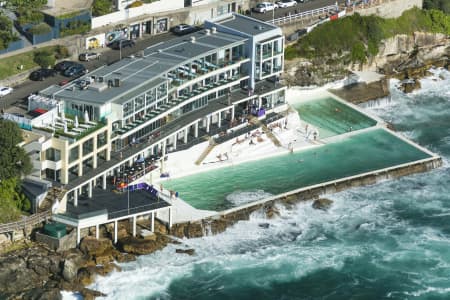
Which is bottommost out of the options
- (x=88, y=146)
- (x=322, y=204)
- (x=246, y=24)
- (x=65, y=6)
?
(x=322, y=204)

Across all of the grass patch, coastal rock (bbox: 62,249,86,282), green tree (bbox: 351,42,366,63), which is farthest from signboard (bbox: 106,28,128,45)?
coastal rock (bbox: 62,249,86,282)

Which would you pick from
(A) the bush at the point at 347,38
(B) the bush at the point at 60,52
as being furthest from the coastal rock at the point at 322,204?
(B) the bush at the point at 60,52

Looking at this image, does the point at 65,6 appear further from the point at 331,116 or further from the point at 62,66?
the point at 331,116

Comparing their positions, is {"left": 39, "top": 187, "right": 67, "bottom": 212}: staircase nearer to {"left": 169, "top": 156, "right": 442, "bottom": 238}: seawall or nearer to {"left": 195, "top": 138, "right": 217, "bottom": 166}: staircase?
{"left": 169, "top": 156, "right": 442, "bottom": 238}: seawall

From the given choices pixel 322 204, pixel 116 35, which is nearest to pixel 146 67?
pixel 116 35

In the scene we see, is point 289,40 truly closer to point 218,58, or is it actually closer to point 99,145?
point 218,58
